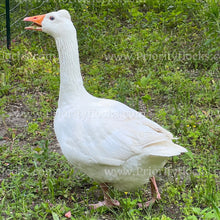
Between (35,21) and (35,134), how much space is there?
1.60 metres

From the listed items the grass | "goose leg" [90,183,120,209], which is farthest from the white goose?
the grass

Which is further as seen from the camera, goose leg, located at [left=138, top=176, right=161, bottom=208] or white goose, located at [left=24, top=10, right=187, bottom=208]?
goose leg, located at [left=138, top=176, right=161, bottom=208]

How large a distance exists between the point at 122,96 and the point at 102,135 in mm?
1991

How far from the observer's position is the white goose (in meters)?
3.47

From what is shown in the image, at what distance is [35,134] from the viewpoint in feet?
16.8

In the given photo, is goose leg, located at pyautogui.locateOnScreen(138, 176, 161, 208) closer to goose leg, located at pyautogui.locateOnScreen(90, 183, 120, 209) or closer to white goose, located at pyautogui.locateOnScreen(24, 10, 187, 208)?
white goose, located at pyautogui.locateOnScreen(24, 10, 187, 208)

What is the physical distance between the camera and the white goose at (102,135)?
3467 millimetres

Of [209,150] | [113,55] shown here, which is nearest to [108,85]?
[113,55]

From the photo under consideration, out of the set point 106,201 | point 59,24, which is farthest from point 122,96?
point 106,201

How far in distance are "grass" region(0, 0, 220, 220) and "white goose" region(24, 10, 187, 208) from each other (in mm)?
308

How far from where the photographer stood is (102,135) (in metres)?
3.58

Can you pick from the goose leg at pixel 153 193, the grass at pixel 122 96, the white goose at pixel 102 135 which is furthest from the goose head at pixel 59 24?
the goose leg at pixel 153 193

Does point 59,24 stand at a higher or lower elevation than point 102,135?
higher

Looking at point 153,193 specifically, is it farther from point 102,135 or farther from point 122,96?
point 122,96
